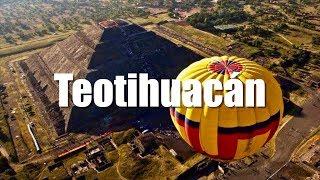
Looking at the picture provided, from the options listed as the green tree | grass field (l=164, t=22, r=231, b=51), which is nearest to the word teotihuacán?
grass field (l=164, t=22, r=231, b=51)

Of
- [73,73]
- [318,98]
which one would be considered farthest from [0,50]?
[318,98]

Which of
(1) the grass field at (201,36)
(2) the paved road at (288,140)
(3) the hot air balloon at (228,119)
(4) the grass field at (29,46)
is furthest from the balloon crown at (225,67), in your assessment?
(4) the grass field at (29,46)

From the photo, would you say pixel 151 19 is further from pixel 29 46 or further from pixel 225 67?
pixel 225 67

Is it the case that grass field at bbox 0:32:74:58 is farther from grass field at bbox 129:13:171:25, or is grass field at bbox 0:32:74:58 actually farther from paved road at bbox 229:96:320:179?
paved road at bbox 229:96:320:179

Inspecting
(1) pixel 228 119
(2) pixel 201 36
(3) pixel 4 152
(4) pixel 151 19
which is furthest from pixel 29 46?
(1) pixel 228 119

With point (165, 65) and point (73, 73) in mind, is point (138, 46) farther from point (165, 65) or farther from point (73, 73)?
point (73, 73)
